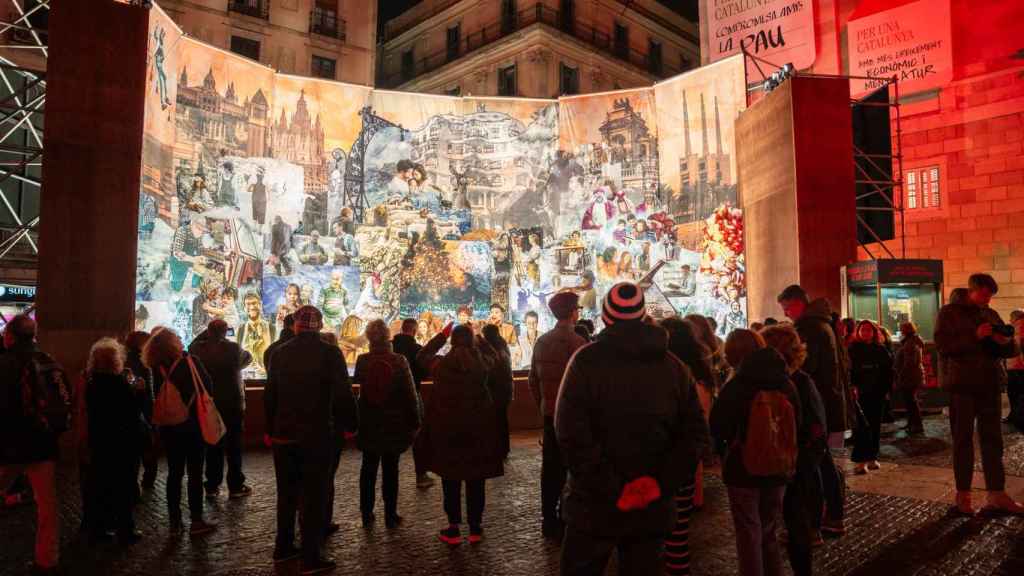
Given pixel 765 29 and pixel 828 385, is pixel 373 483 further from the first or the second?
pixel 765 29

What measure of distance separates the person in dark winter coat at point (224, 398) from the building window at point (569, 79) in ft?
87.9

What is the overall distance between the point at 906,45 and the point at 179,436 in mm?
18173

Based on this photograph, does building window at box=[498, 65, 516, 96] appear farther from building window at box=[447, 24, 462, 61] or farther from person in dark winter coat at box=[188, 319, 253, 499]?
person in dark winter coat at box=[188, 319, 253, 499]

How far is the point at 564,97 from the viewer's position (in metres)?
16.6

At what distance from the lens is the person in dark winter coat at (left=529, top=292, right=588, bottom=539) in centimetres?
517

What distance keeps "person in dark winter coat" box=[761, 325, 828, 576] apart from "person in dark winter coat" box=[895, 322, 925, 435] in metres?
6.71

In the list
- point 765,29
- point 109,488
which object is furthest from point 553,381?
point 765,29

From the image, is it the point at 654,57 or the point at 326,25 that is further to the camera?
the point at 654,57

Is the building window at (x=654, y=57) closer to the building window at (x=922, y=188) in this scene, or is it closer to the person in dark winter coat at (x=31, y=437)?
the building window at (x=922, y=188)

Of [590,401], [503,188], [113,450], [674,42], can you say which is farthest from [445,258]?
[674,42]

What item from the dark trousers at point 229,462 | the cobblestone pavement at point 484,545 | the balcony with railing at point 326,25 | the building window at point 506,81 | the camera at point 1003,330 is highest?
the balcony with railing at point 326,25

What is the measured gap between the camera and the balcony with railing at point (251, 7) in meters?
28.3

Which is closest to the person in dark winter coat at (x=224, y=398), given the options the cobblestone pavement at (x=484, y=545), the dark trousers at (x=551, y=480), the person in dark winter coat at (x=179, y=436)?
the cobblestone pavement at (x=484, y=545)

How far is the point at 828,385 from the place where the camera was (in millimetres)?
5062
